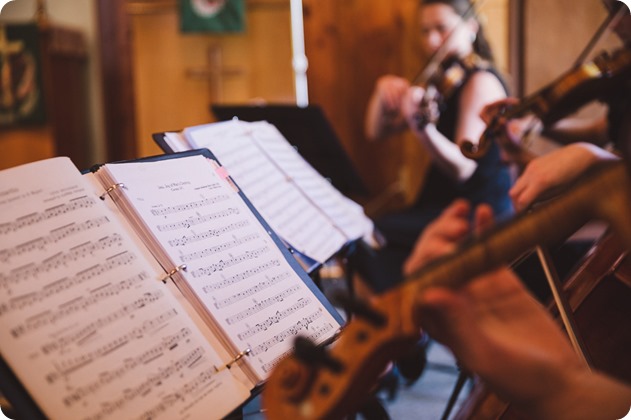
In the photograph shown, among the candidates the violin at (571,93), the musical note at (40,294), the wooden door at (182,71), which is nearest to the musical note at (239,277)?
the musical note at (40,294)

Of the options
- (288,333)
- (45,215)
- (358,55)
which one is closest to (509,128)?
(288,333)

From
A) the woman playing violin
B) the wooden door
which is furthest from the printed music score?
the wooden door

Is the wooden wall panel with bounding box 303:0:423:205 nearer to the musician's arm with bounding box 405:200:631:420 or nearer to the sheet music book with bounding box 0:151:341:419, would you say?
the sheet music book with bounding box 0:151:341:419

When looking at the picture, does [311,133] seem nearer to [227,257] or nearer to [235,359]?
[227,257]

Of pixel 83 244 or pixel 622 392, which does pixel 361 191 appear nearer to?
pixel 83 244

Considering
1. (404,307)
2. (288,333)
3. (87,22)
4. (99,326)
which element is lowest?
(288,333)

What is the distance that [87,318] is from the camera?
36.3 inches

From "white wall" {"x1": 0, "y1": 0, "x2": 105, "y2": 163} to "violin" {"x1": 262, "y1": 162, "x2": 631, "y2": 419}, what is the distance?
4.41m

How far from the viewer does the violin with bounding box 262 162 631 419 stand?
63cm

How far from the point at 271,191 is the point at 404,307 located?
0.94 m

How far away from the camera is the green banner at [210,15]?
4719 mm

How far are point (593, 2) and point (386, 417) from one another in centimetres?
316

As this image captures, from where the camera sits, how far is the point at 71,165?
42.3 inches

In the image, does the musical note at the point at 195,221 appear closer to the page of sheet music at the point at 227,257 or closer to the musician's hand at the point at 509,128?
the page of sheet music at the point at 227,257
